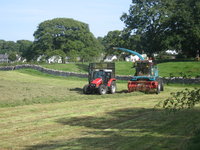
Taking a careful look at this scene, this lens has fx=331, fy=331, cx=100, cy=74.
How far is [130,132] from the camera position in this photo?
9.59 m

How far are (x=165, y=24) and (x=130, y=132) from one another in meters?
44.4

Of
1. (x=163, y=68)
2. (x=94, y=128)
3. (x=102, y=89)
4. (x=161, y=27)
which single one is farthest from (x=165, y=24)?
(x=94, y=128)

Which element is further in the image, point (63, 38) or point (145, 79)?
point (63, 38)

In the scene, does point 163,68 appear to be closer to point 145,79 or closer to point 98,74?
point 145,79

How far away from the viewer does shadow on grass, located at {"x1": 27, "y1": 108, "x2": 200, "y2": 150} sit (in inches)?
314

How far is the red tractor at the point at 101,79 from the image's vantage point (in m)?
22.1

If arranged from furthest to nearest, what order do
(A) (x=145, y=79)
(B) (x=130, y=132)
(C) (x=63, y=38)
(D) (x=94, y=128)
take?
(C) (x=63, y=38) → (A) (x=145, y=79) → (D) (x=94, y=128) → (B) (x=130, y=132)

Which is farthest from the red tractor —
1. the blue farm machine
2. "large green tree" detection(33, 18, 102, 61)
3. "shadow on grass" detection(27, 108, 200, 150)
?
"large green tree" detection(33, 18, 102, 61)

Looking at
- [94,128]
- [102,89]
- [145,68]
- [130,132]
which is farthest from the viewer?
[145,68]

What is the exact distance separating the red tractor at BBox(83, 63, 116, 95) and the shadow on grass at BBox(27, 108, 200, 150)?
8.56 metres

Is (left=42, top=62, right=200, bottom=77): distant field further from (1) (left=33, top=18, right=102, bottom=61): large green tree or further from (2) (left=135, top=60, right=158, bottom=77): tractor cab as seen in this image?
(1) (left=33, top=18, right=102, bottom=61): large green tree

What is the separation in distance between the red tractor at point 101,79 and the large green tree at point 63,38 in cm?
5280

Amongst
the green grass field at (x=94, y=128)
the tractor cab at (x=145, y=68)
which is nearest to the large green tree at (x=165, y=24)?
the tractor cab at (x=145, y=68)

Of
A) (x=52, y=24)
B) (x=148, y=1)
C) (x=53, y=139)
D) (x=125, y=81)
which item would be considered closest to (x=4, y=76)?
(x=125, y=81)
